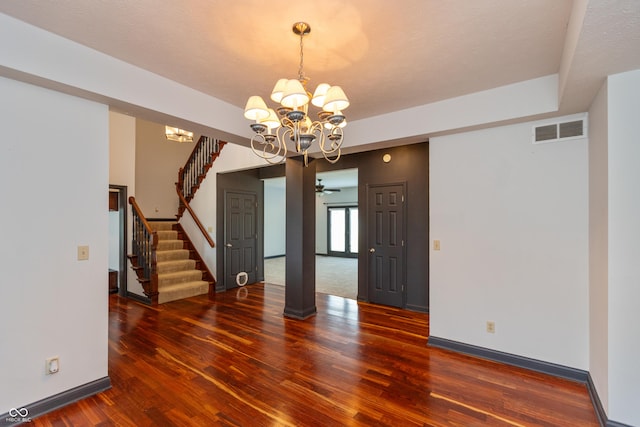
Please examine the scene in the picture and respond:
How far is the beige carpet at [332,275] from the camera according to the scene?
6.11 m

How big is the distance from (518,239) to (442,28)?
2.16 metres

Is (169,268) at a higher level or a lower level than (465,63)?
lower

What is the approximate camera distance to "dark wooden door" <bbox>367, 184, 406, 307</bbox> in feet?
15.9

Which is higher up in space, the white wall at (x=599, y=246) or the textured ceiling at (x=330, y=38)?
the textured ceiling at (x=330, y=38)

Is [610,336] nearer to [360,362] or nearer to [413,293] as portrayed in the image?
[360,362]

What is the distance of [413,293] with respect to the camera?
4.74 metres

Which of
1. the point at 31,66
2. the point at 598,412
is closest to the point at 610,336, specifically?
the point at 598,412

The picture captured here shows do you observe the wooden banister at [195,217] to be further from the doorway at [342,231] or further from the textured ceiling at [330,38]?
the doorway at [342,231]

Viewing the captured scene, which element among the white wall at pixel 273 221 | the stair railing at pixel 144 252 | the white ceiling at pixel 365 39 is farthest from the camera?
the white wall at pixel 273 221

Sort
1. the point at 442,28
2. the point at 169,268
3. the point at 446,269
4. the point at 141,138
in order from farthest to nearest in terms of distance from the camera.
Result: the point at 141,138, the point at 169,268, the point at 446,269, the point at 442,28

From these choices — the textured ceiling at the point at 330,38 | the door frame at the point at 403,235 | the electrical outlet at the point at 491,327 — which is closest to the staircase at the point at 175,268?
the door frame at the point at 403,235

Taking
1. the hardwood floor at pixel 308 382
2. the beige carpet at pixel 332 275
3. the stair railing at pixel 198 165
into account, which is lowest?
the beige carpet at pixel 332 275

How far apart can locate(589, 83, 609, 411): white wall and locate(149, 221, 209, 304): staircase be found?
5.71 metres

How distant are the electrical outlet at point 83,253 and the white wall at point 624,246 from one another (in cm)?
401
